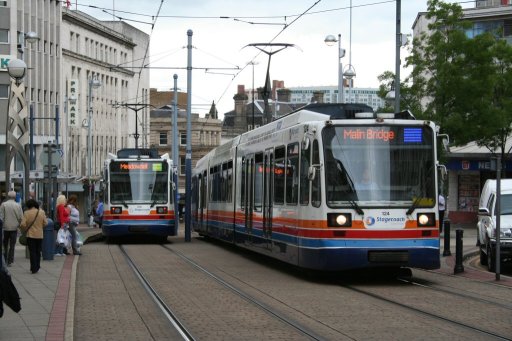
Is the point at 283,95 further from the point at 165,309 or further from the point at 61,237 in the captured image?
the point at 165,309

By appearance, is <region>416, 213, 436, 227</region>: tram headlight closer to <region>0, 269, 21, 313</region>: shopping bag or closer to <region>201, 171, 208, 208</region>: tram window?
<region>0, 269, 21, 313</region>: shopping bag

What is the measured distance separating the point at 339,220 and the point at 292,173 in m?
2.16

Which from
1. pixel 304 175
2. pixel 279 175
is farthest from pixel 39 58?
pixel 304 175

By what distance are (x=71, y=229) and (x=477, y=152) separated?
108 feet

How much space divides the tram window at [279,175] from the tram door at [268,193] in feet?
1.48

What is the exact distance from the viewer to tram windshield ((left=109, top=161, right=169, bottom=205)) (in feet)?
118

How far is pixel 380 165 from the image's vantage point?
62.3 ft

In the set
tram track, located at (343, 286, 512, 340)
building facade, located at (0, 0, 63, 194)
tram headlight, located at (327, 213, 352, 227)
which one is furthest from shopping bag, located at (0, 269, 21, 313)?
building facade, located at (0, 0, 63, 194)

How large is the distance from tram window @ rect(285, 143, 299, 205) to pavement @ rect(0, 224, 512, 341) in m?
3.91

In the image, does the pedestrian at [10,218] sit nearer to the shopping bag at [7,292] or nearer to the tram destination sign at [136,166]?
the shopping bag at [7,292]

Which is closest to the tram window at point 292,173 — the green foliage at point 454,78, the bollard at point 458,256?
the bollard at point 458,256

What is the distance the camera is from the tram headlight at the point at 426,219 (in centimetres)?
1900

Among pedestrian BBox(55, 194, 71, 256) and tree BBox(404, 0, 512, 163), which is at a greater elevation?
tree BBox(404, 0, 512, 163)

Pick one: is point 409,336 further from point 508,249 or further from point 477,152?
point 477,152
